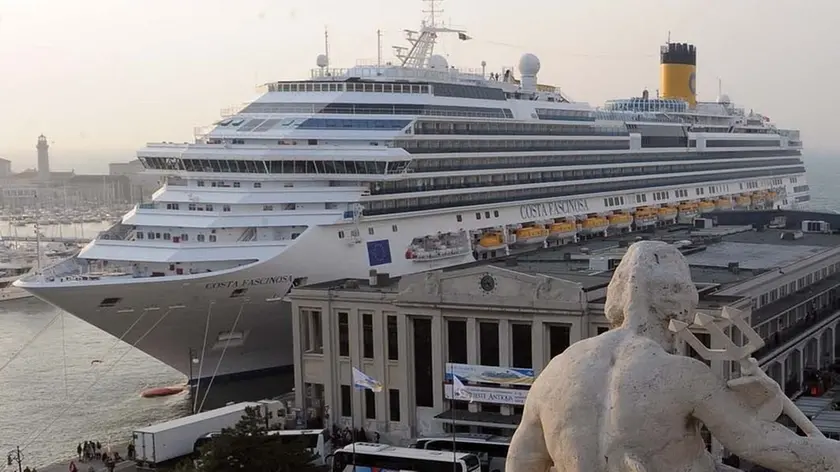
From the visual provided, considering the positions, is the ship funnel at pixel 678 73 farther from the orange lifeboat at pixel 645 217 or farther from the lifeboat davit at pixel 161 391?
the lifeboat davit at pixel 161 391

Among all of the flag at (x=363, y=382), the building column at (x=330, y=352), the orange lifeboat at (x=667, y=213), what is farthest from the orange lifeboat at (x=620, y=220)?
the flag at (x=363, y=382)

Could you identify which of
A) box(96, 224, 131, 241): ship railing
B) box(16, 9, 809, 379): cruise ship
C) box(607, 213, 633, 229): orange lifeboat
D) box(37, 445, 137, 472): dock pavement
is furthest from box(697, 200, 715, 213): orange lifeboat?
box(37, 445, 137, 472): dock pavement

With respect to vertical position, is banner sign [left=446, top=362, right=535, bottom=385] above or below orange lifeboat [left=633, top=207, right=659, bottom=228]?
below

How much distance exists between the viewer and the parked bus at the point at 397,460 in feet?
87.6

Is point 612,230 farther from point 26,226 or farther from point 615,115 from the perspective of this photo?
point 26,226

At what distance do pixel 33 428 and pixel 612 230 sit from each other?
33989 mm

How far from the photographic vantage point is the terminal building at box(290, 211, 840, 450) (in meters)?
29.6

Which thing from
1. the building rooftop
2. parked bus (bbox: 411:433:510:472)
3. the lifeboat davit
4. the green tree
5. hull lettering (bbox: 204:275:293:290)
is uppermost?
the building rooftop

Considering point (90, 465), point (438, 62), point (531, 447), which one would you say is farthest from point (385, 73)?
point (531, 447)

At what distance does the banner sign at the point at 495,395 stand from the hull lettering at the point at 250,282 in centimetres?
1078

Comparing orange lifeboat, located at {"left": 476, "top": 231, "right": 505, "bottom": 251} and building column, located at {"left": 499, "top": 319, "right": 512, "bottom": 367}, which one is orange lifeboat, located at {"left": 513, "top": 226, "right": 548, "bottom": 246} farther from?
building column, located at {"left": 499, "top": 319, "right": 512, "bottom": 367}

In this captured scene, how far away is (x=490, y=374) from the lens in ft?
99.1

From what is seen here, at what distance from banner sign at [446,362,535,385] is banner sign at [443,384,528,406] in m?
0.21

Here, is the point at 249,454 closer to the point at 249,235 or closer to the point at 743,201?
the point at 249,235
